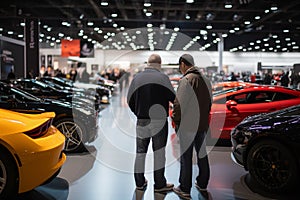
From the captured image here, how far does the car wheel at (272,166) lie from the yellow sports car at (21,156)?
88.9 inches

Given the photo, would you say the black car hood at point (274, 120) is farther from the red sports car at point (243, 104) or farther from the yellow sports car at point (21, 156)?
the yellow sports car at point (21, 156)

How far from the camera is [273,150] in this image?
4.12 metres

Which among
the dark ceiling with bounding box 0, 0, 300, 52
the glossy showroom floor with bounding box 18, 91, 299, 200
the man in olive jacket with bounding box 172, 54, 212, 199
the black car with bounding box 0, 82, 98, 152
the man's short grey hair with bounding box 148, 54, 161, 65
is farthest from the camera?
the dark ceiling with bounding box 0, 0, 300, 52

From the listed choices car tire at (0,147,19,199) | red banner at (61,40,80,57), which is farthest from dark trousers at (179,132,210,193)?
red banner at (61,40,80,57)

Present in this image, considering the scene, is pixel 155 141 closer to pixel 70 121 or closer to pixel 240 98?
pixel 70 121

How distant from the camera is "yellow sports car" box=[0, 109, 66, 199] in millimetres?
3457

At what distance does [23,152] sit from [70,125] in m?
2.63

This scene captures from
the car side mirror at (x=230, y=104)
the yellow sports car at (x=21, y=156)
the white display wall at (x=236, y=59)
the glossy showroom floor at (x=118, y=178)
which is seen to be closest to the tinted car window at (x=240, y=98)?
the car side mirror at (x=230, y=104)

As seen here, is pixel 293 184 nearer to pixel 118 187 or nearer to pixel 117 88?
pixel 118 187

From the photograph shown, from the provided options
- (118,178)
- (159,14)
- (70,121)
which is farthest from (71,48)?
(118,178)

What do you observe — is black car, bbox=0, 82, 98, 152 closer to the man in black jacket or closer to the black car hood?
the man in black jacket

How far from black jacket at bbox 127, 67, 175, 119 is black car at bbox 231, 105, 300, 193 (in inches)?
43.2

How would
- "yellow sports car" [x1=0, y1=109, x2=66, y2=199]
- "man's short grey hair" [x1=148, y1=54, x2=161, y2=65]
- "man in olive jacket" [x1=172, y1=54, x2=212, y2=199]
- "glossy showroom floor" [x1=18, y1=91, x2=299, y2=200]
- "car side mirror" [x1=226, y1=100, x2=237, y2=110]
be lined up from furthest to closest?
1. "car side mirror" [x1=226, y1=100, x2=237, y2=110]
2. "man's short grey hair" [x1=148, y1=54, x2=161, y2=65]
3. "glossy showroom floor" [x1=18, y1=91, x2=299, y2=200]
4. "man in olive jacket" [x1=172, y1=54, x2=212, y2=199]
5. "yellow sports car" [x1=0, y1=109, x2=66, y2=199]

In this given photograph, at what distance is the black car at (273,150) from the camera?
397 centimetres
